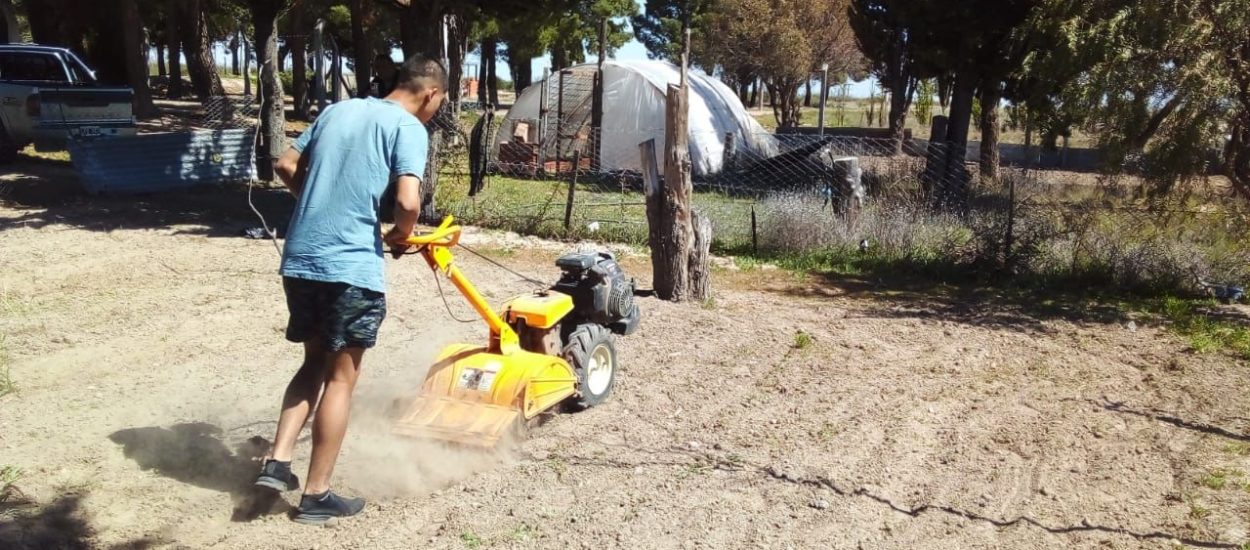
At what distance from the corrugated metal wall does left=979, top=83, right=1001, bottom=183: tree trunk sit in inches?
434

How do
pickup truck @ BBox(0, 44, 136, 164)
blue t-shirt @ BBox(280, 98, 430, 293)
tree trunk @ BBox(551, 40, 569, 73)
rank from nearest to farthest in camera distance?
blue t-shirt @ BBox(280, 98, 430, 293) → pickup truck @ BBox(0, 44, 136, 164) → tree trunk @ BBox(551, 40, 569, 73)

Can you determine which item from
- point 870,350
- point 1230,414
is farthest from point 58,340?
point 1230,414

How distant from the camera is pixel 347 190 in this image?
13.5ft

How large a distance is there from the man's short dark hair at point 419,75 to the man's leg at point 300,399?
115 cm

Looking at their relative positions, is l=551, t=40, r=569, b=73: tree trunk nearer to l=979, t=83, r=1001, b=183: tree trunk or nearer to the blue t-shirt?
l=979, t=83, r=1001, b=183: tree trunk

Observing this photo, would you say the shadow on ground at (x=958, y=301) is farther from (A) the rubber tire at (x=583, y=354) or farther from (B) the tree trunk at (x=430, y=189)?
(B) the tree trunk at (x=430, y=189)

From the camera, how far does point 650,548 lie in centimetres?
412

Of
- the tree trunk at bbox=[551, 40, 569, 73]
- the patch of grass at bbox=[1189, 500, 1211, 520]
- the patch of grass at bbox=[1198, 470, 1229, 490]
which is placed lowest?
the patch of grass at bbox=[1189, 500, 1211, 520]

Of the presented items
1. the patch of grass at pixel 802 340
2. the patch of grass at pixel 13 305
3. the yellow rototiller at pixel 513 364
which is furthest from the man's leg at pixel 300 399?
the patch of grass at pixel 13 305

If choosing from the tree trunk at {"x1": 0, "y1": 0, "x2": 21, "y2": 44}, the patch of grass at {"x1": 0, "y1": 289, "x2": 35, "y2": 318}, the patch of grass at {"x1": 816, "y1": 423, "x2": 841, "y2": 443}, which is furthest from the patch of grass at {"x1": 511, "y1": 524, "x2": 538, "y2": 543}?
the tree trunk at {"x1": 0, "y1": 0, "x2": 21, "y2": 44}

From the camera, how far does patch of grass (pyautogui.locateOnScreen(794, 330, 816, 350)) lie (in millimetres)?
7238

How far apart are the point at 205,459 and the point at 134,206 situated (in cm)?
869

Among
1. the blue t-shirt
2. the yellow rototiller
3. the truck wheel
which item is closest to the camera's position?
the blue t-shirt

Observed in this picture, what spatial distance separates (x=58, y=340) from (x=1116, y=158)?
338 inches
